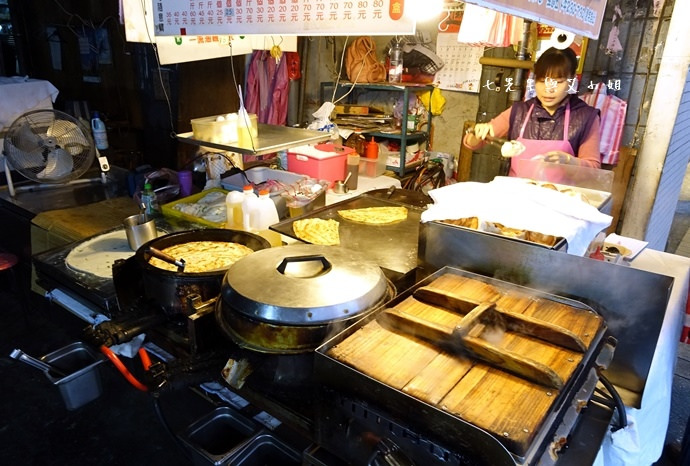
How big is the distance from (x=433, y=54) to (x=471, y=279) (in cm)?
465

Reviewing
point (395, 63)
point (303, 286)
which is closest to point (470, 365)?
point (303, 286)

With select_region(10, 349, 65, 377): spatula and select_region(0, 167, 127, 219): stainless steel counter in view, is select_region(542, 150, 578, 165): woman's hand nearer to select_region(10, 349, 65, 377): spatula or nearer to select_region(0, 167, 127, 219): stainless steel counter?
select_region(10, 349, 65, 377): spatula

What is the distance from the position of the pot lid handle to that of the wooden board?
31 centimetres

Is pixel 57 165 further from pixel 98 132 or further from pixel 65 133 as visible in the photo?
pixel 98 132

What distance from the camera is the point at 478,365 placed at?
1.20 metres

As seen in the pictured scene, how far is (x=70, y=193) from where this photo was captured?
410 cm

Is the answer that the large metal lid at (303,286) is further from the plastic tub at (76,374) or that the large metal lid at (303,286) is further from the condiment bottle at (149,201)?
the condiment bottle at (149,201)

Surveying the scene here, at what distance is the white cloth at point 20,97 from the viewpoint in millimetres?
5730

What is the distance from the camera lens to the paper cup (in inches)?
104

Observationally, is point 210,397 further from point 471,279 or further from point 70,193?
point 70,193

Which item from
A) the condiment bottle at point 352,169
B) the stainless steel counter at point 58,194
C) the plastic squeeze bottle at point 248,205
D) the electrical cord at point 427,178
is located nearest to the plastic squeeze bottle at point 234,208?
the plastic squeeze bottle at point 248,205

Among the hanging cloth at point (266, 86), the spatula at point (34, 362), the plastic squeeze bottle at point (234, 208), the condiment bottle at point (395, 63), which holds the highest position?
the condiment bottle at point (395, 63)

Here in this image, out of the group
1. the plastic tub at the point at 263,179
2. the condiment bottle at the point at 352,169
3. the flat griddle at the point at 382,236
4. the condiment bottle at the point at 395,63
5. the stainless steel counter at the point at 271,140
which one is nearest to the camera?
the flat griddle at the point at 382,236

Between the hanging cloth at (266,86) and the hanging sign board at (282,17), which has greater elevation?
the hanging sign board at (282,17)
